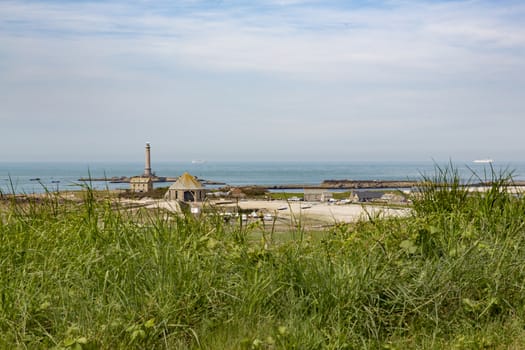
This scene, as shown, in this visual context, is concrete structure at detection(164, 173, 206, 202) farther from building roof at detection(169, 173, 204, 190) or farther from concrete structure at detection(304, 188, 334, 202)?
concrete structure at detection(304, 188, 334, 202)

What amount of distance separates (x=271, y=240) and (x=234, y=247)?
400 mm

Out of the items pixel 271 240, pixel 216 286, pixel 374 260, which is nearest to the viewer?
pixel 216 286

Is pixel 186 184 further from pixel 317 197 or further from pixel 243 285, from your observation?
pixel 317 197

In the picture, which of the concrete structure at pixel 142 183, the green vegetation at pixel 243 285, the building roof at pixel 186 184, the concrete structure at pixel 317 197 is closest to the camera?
the green vegetation at pixel 243 285

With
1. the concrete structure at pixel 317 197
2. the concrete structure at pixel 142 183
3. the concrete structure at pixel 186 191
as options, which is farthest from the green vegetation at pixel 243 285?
the concrete structure at pixel 317 197

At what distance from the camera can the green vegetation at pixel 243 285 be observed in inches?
142

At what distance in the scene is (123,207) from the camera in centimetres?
511

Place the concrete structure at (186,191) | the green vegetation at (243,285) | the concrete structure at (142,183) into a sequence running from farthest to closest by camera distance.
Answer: the concrete structure at (142,183) → the concrete structure at (186,191) → the green vegetation at (243,285)

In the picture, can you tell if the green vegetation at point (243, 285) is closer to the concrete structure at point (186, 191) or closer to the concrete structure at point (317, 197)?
the concrete structure at point (186, 191)

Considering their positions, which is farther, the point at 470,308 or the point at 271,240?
the point at 271,240

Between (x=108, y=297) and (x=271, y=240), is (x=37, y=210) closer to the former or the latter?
(x=108, y=297)

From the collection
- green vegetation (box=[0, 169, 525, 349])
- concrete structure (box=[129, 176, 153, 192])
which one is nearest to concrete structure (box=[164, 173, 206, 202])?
green vegetation (box=[0, 169, 525, 349])

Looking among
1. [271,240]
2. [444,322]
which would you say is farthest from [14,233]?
[444,322]

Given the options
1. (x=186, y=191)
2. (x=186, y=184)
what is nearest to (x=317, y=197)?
(x=186, y=184)
